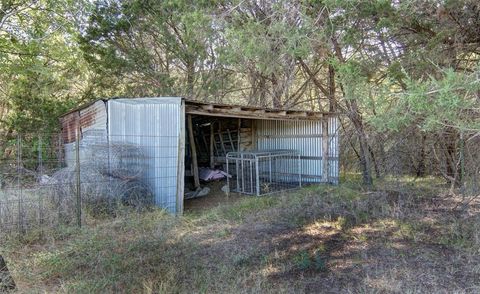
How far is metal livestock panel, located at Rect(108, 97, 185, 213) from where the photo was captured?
6477 millimetres

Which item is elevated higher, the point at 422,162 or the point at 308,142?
the point at 308,142

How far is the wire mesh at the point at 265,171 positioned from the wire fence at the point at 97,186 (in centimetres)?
249

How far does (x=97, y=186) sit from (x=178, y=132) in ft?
5.65

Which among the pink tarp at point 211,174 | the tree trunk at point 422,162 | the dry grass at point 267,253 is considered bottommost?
the dry grass at point 267,253

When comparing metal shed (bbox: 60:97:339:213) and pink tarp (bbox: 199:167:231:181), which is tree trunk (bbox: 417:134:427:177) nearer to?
metal shed (bbox: 60:97:339:213)

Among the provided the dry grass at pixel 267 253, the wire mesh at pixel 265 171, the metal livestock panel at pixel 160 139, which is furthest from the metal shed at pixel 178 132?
the dry grass at pixel 267 253

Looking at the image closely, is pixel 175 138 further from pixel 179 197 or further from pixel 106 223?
pixel 106 223

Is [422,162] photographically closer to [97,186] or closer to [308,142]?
[308,142]

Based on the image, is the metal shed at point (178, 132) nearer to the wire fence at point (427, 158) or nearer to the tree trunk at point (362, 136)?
the tree trunk at point (362, 136)

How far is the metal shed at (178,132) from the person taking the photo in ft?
21.4

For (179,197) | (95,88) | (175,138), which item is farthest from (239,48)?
(95,88)

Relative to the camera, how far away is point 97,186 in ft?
19.0

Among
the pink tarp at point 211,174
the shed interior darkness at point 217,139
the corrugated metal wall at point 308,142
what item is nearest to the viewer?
the corrugated metal wall at point 308,142

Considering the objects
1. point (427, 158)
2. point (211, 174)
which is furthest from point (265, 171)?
point (427, 158)
